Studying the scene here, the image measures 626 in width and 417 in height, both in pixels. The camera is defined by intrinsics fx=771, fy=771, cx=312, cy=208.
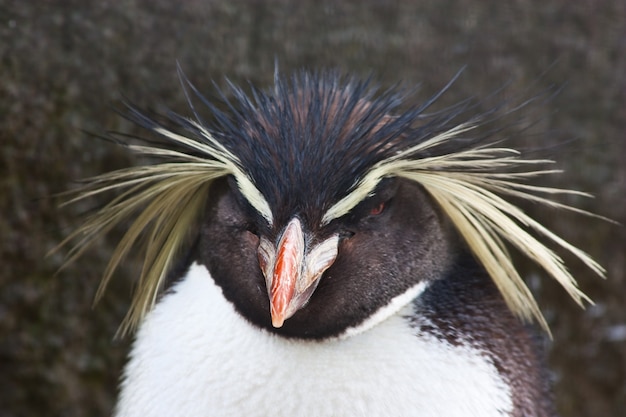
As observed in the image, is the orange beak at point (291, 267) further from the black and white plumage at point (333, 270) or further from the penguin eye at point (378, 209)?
the penguin eye at point (378, 209)

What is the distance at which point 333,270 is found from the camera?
1542mm

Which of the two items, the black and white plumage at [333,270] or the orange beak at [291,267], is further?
the black and white plumage at [333,270]

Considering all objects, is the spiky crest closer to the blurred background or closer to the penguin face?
the penguin face

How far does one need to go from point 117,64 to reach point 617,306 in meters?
2.06

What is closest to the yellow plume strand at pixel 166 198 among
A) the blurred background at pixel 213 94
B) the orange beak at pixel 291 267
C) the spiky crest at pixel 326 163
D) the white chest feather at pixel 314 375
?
the spiky crest at pixel 326 163

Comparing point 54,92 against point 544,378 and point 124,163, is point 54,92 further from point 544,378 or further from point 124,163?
point 544,378

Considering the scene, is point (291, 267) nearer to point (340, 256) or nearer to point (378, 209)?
point (340, 256)

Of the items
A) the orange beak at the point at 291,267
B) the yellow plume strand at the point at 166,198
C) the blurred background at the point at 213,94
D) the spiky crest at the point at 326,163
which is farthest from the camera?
the blurred background at the point at 213,94

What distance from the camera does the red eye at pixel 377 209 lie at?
1589 mm

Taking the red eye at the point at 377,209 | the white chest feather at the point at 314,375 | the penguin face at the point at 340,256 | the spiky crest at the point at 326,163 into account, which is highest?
the spiky crest at the point at 326,163

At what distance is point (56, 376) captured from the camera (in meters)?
2.73

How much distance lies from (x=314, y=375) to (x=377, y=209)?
370 millimetres

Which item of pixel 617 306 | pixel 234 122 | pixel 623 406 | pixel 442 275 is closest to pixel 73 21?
pixel 234 122

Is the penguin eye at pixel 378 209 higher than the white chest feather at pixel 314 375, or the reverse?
the penguin eye at pixel 378 209
